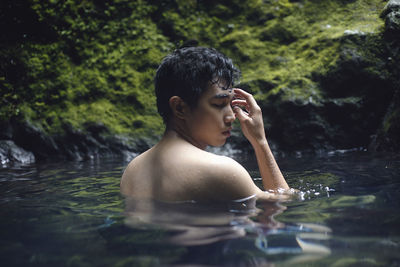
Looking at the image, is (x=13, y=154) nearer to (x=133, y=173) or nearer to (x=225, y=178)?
(x=133, y=173)

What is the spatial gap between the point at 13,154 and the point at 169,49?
375cm

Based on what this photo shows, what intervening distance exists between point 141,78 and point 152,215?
5745 mm

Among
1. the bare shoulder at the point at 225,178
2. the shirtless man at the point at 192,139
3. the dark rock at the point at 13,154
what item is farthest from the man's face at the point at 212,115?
the dark rock at the point at 13,154

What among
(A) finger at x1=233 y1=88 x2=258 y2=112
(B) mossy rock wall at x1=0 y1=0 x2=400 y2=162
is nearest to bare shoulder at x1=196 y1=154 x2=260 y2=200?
(A) finger at x1=233 y1=88 x2=258 y2=112

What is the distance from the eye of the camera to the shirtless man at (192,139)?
2.34 metres

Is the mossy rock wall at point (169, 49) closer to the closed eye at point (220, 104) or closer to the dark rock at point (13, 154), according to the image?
the dark rock at point (13, 154)

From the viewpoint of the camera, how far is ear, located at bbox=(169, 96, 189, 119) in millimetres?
2562

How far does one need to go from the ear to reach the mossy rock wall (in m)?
4.00

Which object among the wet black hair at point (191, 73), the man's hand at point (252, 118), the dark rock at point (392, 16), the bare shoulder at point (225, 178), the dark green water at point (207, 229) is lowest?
the dark green water at point (207, 229)

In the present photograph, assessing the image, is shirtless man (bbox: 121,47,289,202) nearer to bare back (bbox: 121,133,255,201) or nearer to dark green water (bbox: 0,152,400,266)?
bare back (bbox: 121,133,255,201)

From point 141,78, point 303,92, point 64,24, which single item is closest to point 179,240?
point 303,92

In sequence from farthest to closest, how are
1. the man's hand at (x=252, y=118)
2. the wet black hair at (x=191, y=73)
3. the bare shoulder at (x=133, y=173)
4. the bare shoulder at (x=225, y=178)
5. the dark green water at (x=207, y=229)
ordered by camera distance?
the man's hand at (x=252, y=118) < the bare shoulder at (x=133, y=173) < the wet black hair at (x=191, y=73) < the bare shoulder at (x=225, y=178) < the dark green water at (x=207, y=229)

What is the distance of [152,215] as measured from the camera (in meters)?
2.24

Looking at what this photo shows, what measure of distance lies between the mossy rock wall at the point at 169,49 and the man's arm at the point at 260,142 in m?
3.12
